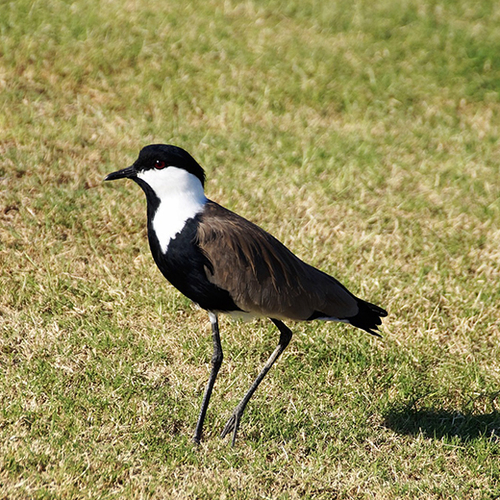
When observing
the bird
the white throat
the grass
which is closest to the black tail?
the bird

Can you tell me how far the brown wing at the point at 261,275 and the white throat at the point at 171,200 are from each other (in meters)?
0.10

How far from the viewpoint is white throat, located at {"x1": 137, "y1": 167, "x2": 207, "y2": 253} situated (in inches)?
142

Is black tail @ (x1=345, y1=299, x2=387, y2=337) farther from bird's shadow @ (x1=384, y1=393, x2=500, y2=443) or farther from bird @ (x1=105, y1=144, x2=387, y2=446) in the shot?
bird's shadow @ (x1=384, y1=393, x2=500, y2=443)

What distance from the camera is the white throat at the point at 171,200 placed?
3611 mm

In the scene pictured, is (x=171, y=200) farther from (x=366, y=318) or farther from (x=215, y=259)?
(x=366, y=318)

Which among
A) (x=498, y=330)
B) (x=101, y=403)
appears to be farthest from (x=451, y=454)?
(x=101, y=403)

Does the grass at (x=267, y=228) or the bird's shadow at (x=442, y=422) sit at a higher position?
the grass at (x=267, y=228)

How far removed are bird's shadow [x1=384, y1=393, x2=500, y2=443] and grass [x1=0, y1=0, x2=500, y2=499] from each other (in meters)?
0.01

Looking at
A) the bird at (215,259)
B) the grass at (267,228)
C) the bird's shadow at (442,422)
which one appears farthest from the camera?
the bird's shadow at (442,422)

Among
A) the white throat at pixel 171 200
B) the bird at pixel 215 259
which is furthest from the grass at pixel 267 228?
the white throat at pixel 171 200

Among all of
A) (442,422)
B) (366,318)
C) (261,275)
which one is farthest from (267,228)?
(442,422)

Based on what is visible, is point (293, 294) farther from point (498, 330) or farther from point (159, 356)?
point (498, 330)

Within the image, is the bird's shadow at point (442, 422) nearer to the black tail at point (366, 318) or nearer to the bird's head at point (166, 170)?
the black tail at point (366, 318)

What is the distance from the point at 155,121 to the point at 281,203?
5.09 ft
